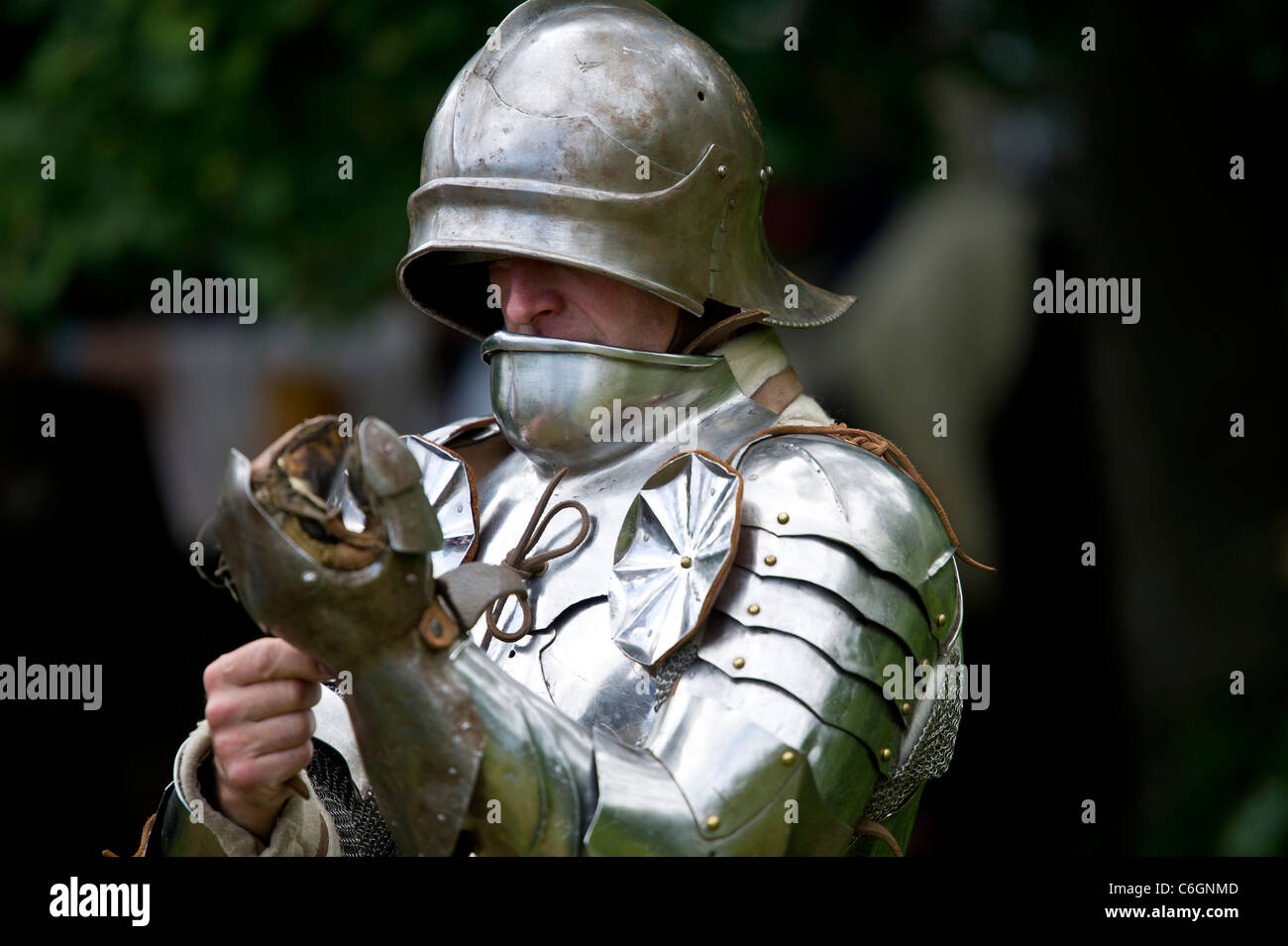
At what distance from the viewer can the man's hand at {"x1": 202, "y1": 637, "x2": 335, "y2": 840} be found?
111 inches

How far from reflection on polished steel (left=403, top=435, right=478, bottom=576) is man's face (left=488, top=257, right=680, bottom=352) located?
0.38m

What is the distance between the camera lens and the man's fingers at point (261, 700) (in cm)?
283

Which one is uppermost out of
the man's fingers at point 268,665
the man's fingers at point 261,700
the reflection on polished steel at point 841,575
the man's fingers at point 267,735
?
the reflection on polished steel at point 841,575

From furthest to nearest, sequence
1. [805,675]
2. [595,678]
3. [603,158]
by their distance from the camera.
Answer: [603,158], [595,678], [805,675]

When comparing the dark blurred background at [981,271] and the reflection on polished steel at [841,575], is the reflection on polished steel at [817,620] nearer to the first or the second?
the reflection on polished steel at [841,575]

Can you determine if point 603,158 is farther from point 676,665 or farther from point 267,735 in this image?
point 267,735

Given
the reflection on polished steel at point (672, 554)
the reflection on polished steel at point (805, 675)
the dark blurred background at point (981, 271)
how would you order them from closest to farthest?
the reflection on polished steel at point (805, 675)
the reflection on polished steel at point (672, 554)
the dark blurred background at point (981, 271)

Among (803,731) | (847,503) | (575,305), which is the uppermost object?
(575,305)

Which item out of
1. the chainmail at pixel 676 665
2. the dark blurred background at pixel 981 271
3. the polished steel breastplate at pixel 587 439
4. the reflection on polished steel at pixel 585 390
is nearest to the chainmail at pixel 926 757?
the chainmail at pixel 676 665

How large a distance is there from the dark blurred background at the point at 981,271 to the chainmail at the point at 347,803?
3279 millimetres

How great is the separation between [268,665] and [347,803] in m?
0.71

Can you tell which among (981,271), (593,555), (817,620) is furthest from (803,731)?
(981,271)

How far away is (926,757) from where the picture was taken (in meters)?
3.30
